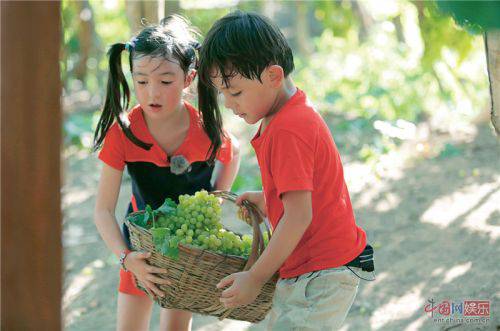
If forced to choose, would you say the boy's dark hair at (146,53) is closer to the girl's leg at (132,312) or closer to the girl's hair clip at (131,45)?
the girl's hair clip at (131,45)

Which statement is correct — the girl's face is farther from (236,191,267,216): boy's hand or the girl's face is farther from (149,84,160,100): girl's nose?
(236,191,267,216): boy's hand

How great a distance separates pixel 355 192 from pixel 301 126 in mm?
3184

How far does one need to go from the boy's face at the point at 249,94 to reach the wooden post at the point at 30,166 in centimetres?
56

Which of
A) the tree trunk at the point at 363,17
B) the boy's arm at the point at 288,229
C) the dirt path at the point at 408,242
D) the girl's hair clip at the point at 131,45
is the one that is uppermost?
the girl's hair clip at the point at 131,45

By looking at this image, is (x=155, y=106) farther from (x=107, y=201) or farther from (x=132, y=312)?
(x=132, y=312)

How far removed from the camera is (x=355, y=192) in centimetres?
523

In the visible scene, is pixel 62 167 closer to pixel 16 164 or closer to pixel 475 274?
pixel 16 164

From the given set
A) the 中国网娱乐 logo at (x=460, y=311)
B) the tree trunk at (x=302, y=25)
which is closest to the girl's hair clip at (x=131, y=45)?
the 中国网娱乐 logo at (x=460, y=311)

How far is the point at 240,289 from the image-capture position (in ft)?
7.04

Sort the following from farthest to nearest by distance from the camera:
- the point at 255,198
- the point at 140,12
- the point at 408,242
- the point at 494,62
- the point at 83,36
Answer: the point at 83,36 → the point at 140,12 → the point at 408,242 → the point at 494,62 → the point at 255,198

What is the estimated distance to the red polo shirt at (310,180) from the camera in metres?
2.09

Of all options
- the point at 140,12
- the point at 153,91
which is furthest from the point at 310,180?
the point at 140,12

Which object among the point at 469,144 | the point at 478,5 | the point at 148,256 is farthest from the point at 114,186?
the point at 469,144

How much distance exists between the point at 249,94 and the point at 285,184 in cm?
29
